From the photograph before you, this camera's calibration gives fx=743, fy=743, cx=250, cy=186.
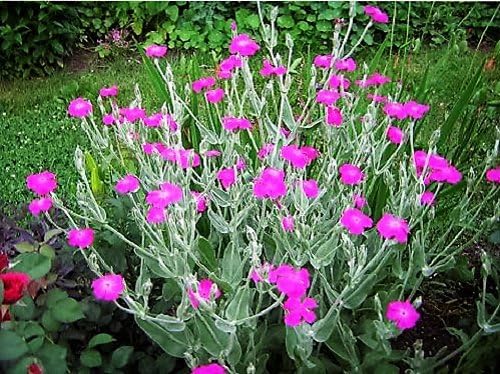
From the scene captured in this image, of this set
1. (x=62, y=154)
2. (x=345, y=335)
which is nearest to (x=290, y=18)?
(x=62, y=154)

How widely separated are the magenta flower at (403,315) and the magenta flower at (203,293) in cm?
34

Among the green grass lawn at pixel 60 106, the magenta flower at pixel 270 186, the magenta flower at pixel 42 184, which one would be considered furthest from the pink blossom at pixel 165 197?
the green grass lawn at pixel 60 106

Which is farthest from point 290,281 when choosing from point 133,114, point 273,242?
point 133,114

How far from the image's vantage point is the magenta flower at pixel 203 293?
1.30 meters

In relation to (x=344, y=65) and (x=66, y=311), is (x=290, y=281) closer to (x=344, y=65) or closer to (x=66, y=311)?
(x=66, y=311)

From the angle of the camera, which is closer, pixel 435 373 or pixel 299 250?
pixel 299 250

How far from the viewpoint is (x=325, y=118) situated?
1.74 metres

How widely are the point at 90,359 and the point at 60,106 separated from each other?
2746 mm

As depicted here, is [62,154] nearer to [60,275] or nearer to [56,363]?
[60,275]

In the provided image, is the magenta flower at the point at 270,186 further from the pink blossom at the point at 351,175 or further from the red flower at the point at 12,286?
the red flower at the point at 12,286

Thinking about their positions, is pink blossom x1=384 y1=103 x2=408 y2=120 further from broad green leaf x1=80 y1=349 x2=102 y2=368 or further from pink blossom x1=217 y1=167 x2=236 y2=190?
broad green leaf x1=80 y1=349 x2=102 y2=368

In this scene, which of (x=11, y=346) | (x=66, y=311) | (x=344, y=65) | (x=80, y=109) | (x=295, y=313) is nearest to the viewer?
(x=11, y=346)

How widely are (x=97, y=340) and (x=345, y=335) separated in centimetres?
52

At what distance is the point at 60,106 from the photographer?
4.05 metres
